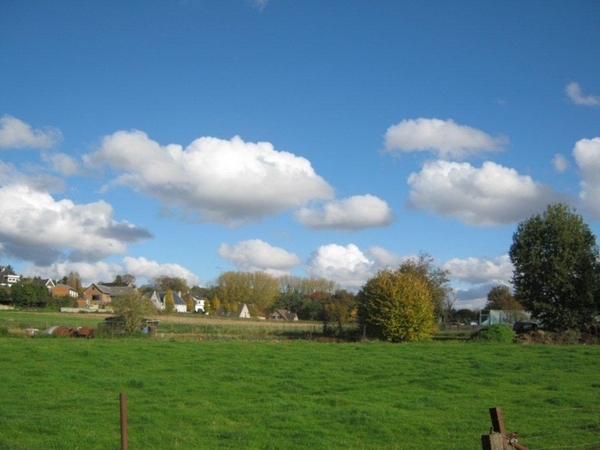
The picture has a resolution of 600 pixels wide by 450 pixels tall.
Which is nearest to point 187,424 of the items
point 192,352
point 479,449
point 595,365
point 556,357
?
point 479,449

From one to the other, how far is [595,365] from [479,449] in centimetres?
1839

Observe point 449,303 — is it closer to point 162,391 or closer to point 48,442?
point 162,391

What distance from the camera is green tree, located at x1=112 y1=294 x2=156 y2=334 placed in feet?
145

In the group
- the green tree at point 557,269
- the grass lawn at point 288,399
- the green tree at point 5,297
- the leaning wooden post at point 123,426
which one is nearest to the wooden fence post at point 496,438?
the leaning wooden post at point 123,426

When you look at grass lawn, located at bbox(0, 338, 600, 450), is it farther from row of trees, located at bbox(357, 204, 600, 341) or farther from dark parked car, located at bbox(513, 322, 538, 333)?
dark parked car, located at bbox(513, 322, 538, 333)

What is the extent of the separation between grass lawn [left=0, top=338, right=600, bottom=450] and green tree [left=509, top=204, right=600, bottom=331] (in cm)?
2269

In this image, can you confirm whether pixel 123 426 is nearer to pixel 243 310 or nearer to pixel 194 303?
pixel 243 310

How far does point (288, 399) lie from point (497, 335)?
3120 centimetres

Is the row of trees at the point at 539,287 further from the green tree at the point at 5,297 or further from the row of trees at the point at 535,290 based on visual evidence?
the green tree at the point at 5,297

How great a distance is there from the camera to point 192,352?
30.1 meters

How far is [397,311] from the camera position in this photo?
1785 inches

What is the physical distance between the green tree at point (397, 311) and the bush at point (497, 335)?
13.7 ft

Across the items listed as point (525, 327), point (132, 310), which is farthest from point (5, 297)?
point (525, 327)

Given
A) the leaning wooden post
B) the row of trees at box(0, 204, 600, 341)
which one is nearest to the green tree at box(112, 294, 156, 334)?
the row of trees at box(0, 204, 600, 341)
